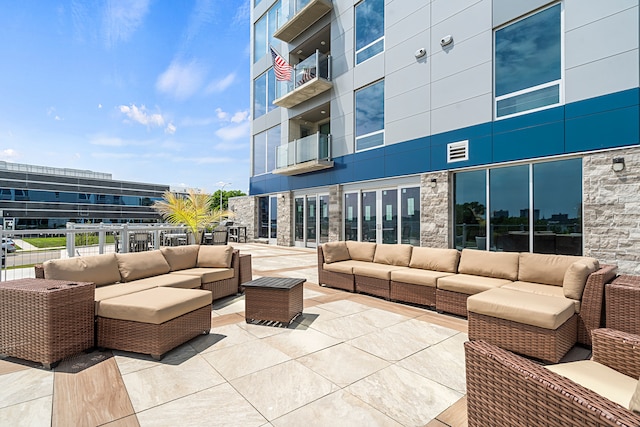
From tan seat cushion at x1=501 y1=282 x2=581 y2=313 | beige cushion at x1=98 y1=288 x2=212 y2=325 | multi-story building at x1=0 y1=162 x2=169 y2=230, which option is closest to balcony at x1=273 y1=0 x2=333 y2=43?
tan seat cushion at x1=501 y1=282 x2=581 y2=313

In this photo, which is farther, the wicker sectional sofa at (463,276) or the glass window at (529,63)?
the glass window at (529,63)

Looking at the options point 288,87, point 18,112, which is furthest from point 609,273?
point 18,112

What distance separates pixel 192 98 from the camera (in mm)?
20719

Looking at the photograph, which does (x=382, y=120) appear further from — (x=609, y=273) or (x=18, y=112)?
(x=18, y=112)

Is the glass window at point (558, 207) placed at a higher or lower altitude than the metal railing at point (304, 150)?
lower

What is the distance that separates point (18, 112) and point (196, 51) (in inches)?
875

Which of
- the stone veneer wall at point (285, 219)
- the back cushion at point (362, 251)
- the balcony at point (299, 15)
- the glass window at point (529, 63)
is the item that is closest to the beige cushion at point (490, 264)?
the back cushion at point (362, 251)

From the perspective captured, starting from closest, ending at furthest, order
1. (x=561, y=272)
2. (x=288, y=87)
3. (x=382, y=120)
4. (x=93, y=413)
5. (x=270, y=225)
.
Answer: (x=93, y=413) → (x=561, y=272) → (x=382, y=120) → (x=288, y=87) → (x=270, y=225)

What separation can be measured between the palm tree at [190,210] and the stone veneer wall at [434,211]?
218 inches

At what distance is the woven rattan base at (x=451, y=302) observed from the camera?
164 inches

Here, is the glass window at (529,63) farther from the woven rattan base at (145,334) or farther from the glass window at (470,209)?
the woven rattan base at (145,334)

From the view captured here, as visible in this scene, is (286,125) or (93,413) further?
(286,125)

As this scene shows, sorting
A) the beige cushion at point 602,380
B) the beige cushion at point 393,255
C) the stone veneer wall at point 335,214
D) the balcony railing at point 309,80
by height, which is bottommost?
the beige cushion at point 602,380

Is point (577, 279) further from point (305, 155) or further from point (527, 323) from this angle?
point (305, 155)
